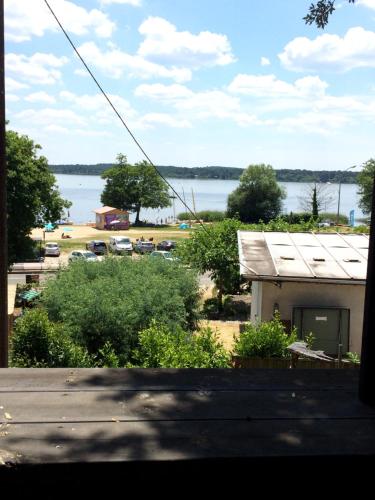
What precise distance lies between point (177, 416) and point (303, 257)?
Answer: 1507 centimetres

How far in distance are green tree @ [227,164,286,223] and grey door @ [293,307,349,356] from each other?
65.9 m

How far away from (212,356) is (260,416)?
7626 mm

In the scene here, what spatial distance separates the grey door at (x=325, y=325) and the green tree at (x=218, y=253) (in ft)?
37.0

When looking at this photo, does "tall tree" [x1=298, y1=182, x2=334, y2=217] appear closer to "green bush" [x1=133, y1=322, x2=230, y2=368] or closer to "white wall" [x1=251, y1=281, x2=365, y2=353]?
"white wall" [x1=251, y1=281, x2=365, y2=353]

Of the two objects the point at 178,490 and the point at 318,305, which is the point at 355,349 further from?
the point at 178,490

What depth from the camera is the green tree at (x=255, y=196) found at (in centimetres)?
8144

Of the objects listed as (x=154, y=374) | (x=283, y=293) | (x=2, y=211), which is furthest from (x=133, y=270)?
(x=154, y=374)

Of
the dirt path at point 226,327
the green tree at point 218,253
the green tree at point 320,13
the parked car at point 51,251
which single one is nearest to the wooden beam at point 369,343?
the green tree at point 320,13

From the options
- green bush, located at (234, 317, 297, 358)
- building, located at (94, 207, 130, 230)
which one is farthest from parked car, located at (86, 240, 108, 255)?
green bush, located at (234, 317, 297, 358)

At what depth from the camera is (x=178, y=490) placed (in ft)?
4.78

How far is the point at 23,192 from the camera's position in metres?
29.3

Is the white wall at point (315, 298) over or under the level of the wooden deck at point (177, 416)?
under

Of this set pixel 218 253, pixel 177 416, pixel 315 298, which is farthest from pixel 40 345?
pixel 218 253

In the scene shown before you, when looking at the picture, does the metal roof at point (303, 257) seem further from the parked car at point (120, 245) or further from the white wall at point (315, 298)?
the parked car at point (120, 245)
